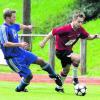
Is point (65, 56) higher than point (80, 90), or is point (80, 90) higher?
point (65, 56)

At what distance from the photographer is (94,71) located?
21.6m

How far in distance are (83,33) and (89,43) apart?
11.7 m

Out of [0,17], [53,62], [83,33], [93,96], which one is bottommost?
[0,17]

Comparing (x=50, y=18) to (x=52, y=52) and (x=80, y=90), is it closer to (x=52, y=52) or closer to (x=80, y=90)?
(x=52, y=52)

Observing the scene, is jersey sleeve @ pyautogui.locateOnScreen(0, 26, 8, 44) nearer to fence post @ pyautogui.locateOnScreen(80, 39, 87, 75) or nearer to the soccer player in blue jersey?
the soccer player in blue jersey

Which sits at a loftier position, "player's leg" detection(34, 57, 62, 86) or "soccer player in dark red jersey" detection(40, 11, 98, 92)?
"soccer player in dark red jersey" detection(40, 11, 98, 92)

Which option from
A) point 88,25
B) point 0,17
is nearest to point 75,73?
point 88,25

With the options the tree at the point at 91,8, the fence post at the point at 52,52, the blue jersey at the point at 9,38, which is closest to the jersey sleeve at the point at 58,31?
the blue jersey at the point at 9,38

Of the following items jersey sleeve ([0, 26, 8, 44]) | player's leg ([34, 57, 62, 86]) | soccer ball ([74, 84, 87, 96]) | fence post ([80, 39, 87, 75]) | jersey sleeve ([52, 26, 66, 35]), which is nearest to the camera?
soccer ball ([74, 84, 87, 96])

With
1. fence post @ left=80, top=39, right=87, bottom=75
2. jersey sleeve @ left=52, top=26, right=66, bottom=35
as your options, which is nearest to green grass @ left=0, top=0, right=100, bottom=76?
fence post @ left=80, top=39, right=87, bottom=75

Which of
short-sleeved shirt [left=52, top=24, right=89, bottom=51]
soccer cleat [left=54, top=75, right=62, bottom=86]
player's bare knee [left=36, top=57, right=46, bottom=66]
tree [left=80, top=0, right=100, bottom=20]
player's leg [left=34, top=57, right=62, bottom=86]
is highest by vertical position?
short-sleeved shirt [left=52, top=24, right=89, bottom=51]

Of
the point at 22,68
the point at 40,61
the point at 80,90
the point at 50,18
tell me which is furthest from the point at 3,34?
the point at 50,18

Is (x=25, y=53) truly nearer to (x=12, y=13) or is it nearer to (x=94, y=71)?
(x=12, y=13)

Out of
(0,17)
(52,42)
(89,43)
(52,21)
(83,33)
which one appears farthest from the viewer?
(0,17)
